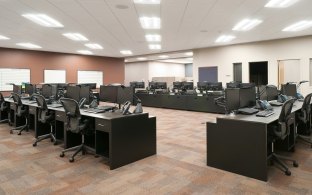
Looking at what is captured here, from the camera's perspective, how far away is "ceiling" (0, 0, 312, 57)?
17.1ft

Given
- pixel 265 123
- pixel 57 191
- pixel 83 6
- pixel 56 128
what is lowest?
pixel 57 191

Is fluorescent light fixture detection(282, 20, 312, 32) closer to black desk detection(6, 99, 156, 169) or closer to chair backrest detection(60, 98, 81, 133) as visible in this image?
black desk detection(6, 99, 156, 169)

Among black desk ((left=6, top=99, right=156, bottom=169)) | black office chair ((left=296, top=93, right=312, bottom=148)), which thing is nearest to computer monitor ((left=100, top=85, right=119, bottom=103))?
black desk ((left=6, top=99, right=156, bottom=169))

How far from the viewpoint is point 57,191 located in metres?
2.50

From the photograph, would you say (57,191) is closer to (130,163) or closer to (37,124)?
(130,163)

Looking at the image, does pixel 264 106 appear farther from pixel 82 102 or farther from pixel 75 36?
pixel 75 36

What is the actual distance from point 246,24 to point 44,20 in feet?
20.3

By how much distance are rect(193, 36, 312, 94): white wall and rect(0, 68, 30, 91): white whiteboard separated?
9.10m

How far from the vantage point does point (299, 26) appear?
24.6ft

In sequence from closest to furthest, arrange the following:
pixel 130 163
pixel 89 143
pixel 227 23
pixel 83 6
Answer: pixel 130 163 < pixel 89 143 < pixel 83 6 < pixel 227 23

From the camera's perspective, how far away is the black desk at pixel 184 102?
321 inches

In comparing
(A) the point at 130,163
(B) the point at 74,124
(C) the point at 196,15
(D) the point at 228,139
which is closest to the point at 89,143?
(B) the point at 74,124

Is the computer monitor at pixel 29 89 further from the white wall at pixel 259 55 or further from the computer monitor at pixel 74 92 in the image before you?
the white wall at pixel 259 55

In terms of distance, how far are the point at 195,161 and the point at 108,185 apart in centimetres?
140
